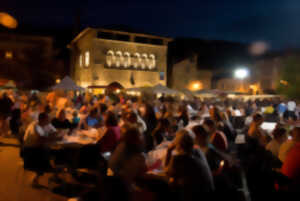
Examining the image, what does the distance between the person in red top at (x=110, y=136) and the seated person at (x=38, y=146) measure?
Result: 1.07m

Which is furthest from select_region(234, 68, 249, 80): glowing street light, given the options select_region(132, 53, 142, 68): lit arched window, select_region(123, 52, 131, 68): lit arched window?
select_region(123, 52, 131, 68): lit arched window

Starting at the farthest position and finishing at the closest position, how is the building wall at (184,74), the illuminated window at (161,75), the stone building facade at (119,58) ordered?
the building wall at (184,74)
the illuminated window at (161,75)
the stone building facade at (119,58)

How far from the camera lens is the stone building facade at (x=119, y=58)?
27328 mm

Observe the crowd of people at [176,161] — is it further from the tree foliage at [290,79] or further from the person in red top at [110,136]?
the tree foliage at [290,79]

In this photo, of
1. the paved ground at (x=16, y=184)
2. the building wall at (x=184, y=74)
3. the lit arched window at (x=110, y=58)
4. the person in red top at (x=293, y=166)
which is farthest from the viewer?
the building wall at (x=184, y=74)

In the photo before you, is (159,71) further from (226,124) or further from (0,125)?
(226,124)

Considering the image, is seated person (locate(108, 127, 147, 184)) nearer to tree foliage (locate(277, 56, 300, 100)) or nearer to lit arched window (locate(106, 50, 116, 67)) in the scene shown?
lit arched window (locate(106, 50, 116, 67))

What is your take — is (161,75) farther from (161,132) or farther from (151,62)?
(161,132)

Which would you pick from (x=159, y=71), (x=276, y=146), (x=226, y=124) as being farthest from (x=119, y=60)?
(x=276, y=146)

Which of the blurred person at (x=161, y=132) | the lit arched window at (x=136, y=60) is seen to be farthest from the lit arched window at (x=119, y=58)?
the blurred person at (x=161, y=132)

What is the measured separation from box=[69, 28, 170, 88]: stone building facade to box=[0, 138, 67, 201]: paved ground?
20.5m

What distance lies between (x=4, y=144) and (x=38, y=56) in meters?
23.6

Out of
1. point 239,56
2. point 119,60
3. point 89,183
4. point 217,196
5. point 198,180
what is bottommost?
point 89,183

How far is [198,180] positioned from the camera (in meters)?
2.95
